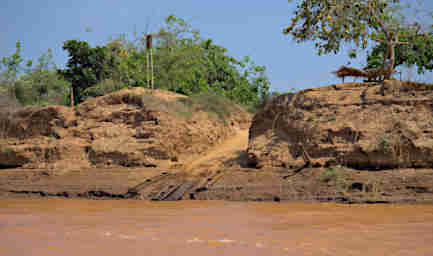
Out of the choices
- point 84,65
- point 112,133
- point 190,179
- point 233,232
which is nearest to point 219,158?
point 190,179

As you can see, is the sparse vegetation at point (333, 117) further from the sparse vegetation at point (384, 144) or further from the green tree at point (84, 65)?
the green tree at point (84, 65)

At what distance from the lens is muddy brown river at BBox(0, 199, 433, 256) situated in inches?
132

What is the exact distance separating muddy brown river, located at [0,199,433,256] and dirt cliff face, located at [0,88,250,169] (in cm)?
466

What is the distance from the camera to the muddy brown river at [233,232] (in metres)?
3.36

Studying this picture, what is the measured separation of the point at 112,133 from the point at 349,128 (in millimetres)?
6148

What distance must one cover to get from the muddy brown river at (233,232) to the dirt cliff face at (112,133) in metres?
4.66

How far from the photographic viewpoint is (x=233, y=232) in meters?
4.32

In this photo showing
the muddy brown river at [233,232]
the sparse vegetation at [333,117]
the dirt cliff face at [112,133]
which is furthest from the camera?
the dirt cliff face at [112,133]

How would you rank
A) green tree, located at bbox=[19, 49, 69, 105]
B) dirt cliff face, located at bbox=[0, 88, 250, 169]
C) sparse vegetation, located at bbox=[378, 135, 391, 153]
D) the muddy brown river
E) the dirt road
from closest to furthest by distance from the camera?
the muddy brown river, sparse vegetation, located at bbox=[378, 135, 391, 153], the dirt road, dirt cliff face, located at bbox=[0, 88, 250, 169], green tree, located at bbox=[19, 49, 69, 105]

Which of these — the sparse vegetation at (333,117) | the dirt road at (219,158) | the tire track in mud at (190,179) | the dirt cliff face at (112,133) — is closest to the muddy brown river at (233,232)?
the tire track in mud at (190,179)

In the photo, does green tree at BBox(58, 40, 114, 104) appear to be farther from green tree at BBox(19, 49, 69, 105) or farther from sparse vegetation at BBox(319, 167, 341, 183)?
sparse vegetation at BBox(319, 167, 341, 183)

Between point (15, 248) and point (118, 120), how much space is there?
8.65 m

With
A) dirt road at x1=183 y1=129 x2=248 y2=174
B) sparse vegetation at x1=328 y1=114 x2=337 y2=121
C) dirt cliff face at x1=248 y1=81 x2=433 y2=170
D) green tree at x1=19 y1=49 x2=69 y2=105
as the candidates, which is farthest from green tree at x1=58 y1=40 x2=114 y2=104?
sparse vegetation at x1=328 y1=114 x2=337 y2=121

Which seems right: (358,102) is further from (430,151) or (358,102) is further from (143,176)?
(143,176)
